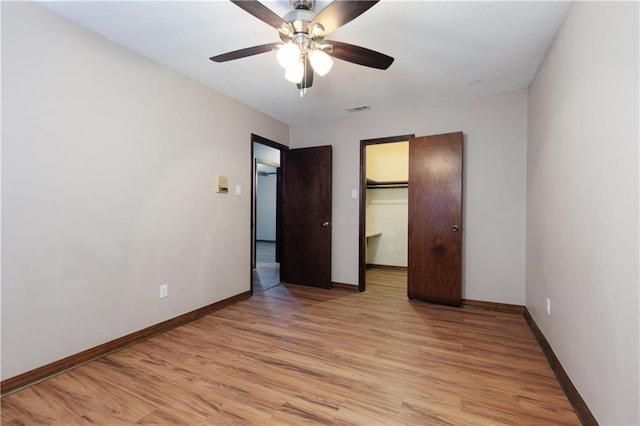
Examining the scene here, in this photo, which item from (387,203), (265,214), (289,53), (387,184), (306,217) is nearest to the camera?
(289,53)

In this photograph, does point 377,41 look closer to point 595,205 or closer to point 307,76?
point 307,76

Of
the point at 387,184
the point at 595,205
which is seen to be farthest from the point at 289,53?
the point at 387,184

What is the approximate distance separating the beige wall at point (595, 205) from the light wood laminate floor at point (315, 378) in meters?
0.40

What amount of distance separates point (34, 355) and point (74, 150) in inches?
53.6

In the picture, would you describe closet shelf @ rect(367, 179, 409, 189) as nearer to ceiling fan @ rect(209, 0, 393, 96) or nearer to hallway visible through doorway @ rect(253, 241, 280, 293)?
hallway visible through doorway @ rect(253, 241, 280, 293)

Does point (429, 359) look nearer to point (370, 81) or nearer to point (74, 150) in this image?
point (370, 81)

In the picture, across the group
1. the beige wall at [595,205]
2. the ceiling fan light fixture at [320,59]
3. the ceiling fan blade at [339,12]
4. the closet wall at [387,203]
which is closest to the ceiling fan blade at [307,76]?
the ceiling fan light fixture at [320,59]

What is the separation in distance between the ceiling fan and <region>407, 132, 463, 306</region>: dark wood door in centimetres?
176

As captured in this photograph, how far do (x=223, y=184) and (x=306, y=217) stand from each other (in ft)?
4.69

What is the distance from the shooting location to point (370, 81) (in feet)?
9.87

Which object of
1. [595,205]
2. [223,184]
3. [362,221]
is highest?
[223,184]

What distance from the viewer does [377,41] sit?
228 cm

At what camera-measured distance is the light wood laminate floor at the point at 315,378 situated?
1.61 metres

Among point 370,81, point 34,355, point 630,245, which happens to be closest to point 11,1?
point 34,355
